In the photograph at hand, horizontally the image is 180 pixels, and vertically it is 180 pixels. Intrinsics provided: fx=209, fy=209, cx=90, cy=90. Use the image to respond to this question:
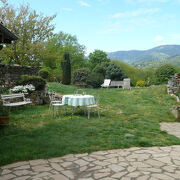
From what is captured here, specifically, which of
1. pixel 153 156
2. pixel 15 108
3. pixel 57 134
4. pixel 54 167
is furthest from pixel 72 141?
pixel 15 108

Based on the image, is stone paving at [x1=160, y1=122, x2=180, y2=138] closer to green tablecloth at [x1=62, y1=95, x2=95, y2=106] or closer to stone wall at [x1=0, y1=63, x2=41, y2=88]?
green tablecloth at [x1=62, y1=95, x2=95, y2=106]

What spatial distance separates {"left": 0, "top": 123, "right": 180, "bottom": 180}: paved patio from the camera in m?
3.11

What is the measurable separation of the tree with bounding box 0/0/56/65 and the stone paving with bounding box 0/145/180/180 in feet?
48.5

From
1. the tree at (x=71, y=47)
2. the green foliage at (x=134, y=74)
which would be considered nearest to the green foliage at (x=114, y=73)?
the green foliage at (x=134, y=74)

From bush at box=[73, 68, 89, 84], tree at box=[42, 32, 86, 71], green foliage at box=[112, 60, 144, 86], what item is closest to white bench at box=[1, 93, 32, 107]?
bush at box=[73, 68, 89, 84]

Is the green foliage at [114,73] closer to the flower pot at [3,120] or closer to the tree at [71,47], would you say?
the tree at [71,47]

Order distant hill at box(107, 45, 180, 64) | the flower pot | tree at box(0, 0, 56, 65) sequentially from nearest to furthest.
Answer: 1. the flower pot
2. tree at box(0, 0, 56, 65)
3. distant hill at box(107, 45, 180, 64)

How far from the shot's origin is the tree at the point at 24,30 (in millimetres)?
17375

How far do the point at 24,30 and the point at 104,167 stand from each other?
16954mm

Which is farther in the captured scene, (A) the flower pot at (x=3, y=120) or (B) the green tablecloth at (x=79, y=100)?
(B) the green tablecloth at (x=79, y=100)

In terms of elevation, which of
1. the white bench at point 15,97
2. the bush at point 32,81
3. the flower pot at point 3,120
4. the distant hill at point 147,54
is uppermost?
the distant hill at point 147,54

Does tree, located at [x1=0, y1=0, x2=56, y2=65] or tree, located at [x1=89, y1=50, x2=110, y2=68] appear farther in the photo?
tree, located at [x1=89, y1=50, x2=110, y2=68]

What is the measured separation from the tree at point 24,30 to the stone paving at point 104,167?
14791mm

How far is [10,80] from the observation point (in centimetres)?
1075
